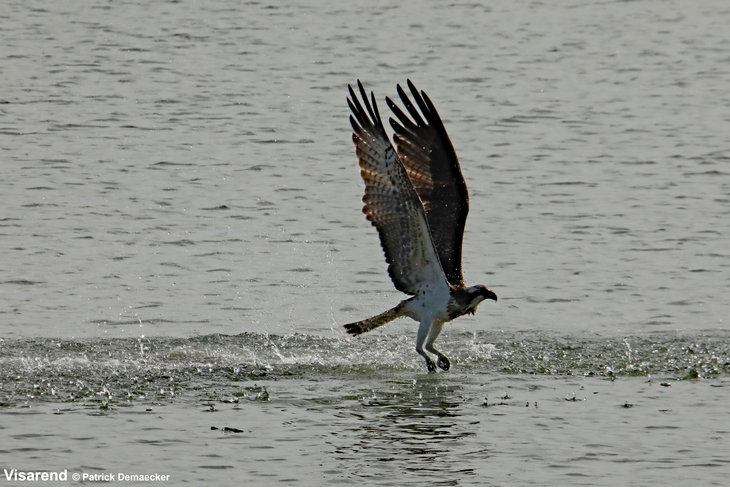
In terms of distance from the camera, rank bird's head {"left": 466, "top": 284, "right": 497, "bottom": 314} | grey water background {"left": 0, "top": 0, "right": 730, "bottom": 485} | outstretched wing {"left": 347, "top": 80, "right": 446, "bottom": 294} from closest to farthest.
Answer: grey water background {"left": 0, "top": 0, "right": 730, "bottom": 485} → outstretched wing {"left": 347, "top": 80, "right": 446, "bottom": 294} → bird's head {"left": 466, "top": 284, "right": 497, "bottom": 314}

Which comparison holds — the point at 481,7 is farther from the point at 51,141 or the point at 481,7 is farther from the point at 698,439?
the point at 698,439

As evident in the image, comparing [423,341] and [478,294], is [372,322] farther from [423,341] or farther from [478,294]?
[478,294]

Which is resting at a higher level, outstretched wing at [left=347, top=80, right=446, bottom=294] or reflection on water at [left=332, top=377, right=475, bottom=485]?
outstretched wing at [left=347, top=80, right=446, bottom=294]

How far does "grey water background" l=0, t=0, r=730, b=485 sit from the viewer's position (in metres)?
9.67

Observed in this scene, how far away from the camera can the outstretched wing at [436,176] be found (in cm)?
1170

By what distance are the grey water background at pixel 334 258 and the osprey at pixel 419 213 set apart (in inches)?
18.7

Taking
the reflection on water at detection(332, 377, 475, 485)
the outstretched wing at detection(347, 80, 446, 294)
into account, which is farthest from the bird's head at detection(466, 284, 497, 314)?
the reflection on water at detection(332, 377, 475, 485)

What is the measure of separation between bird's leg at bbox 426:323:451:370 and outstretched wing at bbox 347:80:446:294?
34 cm

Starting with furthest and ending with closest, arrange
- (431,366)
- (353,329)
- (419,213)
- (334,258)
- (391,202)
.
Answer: (334,258) < (353,329) < (431,366) < (391,202) < (419,213)

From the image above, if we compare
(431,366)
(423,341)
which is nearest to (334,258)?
(423,341)

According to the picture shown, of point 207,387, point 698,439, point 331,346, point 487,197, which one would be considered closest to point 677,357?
point 698,439

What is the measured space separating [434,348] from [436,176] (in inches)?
54.0

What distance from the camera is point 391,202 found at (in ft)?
35.8

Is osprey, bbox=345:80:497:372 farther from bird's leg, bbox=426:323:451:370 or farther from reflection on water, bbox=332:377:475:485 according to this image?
reflection on water, bbox=332:377:475:485
